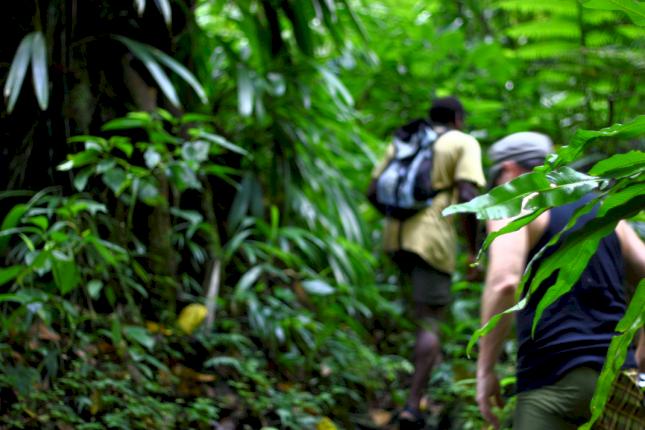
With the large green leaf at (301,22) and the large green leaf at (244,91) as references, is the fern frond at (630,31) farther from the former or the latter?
the large green leaf at (244,91)

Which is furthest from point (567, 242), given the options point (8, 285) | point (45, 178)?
point (45, 178)

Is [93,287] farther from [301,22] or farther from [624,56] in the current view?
[624,56]

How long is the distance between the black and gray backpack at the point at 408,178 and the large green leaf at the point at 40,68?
6.48ft

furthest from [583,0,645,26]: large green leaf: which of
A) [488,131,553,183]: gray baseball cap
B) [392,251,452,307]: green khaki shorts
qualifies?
[392,251,452,307]: green khaki shorts

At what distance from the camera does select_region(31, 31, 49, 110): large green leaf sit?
396cm

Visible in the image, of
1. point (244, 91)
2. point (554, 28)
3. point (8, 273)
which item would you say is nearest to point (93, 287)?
point (8, 273)

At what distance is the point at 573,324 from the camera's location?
2.45m

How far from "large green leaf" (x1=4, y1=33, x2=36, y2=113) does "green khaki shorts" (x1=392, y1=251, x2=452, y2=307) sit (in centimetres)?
233

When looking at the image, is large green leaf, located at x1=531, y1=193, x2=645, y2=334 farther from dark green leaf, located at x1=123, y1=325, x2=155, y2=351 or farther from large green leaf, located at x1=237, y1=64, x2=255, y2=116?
large green leaf, located at x1=237, y1=64, x2=255, y2=116

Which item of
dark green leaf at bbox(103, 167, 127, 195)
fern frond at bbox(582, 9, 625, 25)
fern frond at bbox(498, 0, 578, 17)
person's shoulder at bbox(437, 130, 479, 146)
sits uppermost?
fern frond at bbox(498, 0, 578, 17)

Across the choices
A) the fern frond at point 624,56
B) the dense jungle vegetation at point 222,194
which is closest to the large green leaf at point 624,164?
the dense jungle vegetation at point 222,194

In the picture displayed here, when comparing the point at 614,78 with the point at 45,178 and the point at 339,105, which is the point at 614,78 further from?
the point at 45,178

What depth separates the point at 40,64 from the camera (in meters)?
4.11

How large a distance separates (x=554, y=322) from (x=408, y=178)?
2.56 m
